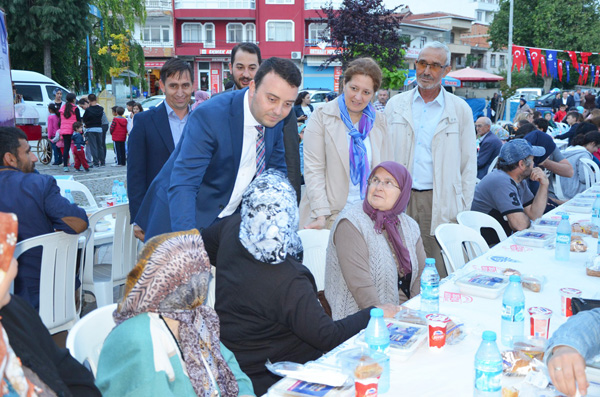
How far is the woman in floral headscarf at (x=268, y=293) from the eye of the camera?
203cm

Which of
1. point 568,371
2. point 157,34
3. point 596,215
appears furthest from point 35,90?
point 157,34

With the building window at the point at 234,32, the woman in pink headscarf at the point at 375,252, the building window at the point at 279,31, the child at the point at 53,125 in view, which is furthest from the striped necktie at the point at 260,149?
the building window at the point at 234,32

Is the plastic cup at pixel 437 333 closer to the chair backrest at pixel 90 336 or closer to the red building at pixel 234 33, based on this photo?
the chair backrest at pixel 90 336

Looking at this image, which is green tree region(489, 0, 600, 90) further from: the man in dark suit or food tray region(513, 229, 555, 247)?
the man in dark suit

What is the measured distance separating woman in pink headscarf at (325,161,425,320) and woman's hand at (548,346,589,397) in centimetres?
116

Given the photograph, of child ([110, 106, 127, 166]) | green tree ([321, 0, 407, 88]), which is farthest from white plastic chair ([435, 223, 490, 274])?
green tree ([321, 0, 407, 88])

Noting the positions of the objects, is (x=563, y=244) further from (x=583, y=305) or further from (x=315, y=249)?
(x=315, y=249)

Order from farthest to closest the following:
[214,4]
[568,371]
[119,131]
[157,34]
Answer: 1. [157,34]
2. [214,4]
3. [119,131]
4. [568,371]

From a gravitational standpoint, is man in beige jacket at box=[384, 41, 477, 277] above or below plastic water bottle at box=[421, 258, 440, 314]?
above

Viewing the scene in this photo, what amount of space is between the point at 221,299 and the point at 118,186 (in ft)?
10.4

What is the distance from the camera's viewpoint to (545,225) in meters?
4.08

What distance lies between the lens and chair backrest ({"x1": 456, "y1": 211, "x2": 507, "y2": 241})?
4.14 m

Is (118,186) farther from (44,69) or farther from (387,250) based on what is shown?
(44,69)

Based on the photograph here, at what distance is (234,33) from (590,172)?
29949 millimetres
